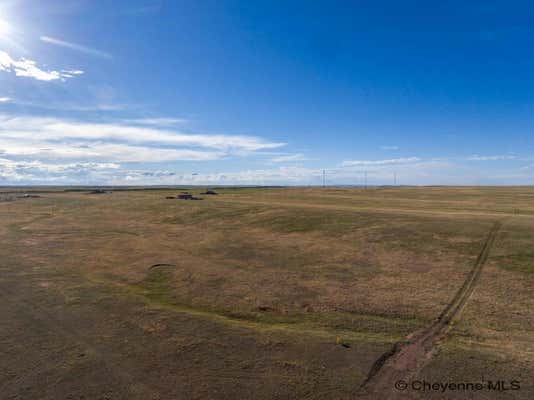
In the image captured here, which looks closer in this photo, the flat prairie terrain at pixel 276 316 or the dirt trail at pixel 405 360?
the dirt trail at pixel 405 360

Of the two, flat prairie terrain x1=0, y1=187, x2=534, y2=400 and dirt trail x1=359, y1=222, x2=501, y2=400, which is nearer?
dirt trail x1=359, y1=222, x2=501, y2=400

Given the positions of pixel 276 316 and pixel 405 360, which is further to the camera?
pixel 276 316

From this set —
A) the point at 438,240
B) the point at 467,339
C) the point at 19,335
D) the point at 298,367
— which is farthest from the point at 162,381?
the point at 438,240
